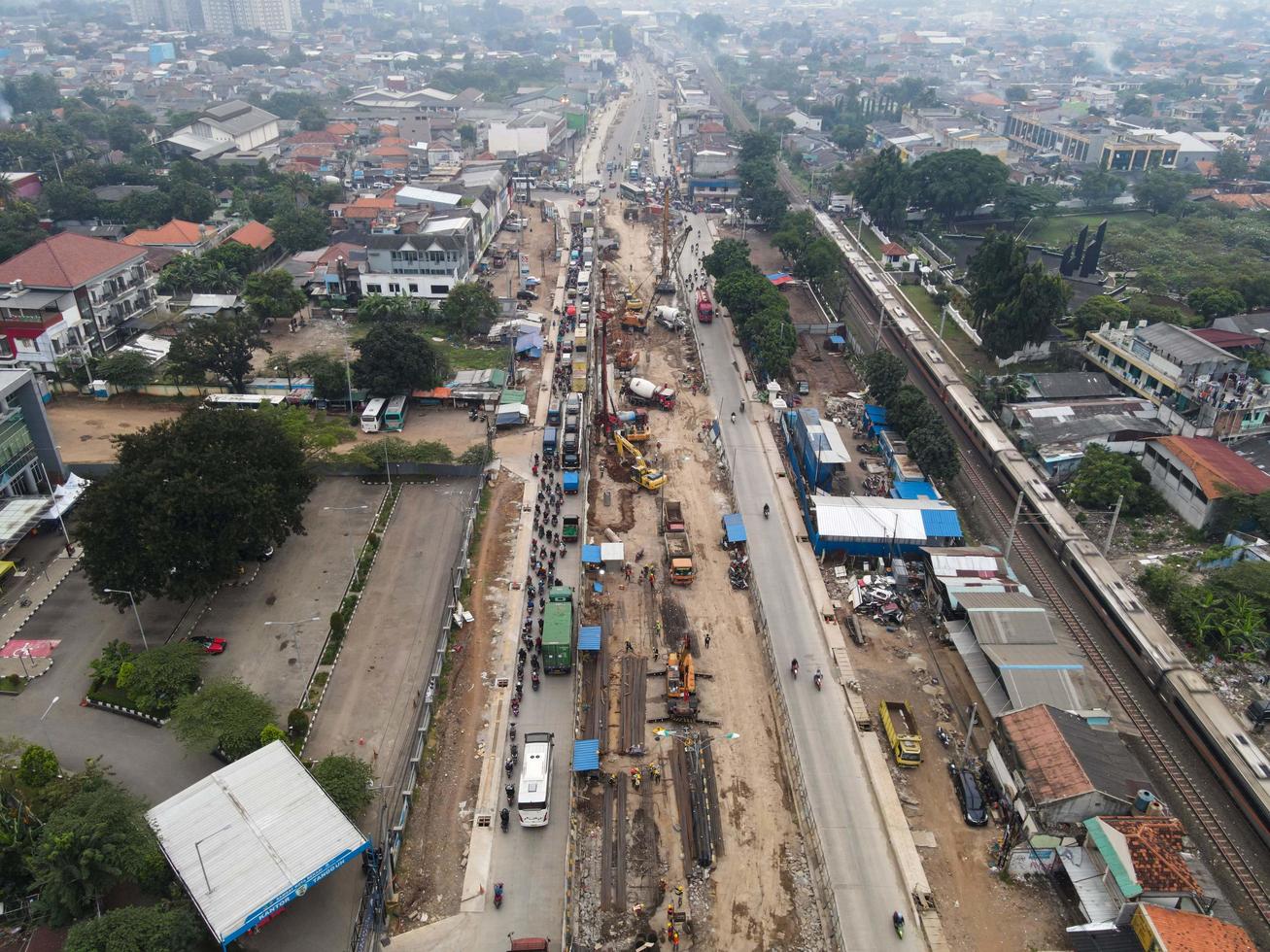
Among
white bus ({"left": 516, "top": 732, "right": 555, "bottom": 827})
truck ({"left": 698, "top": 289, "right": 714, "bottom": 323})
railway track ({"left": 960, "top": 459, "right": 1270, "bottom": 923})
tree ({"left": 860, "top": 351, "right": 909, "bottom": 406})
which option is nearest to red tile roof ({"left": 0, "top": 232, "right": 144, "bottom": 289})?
truck ({"left": 698, "top": 289, "right": 714, "bottom": 323})

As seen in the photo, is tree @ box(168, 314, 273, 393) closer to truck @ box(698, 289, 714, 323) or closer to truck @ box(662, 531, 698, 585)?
truck @ box(662, 531, 698, 585)

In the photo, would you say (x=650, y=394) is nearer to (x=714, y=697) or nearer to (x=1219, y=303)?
(x=714, y=697)

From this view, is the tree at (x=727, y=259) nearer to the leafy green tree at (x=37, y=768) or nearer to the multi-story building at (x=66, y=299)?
the multi-story building at (x=66, y=299)

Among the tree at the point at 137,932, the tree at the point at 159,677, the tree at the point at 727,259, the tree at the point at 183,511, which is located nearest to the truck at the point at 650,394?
the tree at the point at 727,259

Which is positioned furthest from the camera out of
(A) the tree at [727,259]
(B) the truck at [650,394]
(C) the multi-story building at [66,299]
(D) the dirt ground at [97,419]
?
(A) the tree at [727,259]

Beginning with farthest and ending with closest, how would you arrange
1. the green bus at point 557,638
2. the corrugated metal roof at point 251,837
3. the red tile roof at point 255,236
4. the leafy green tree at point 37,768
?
1. the red tile roof at point 255,236
2. the green bus at point 557,638
3. the leafy green tree at point 37,768
4. the corrugated metal roof at point 251,837

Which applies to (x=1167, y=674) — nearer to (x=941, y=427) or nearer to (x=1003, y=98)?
(x=941, y=427)

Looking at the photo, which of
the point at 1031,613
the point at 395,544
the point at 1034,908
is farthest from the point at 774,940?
the point at 395,544
